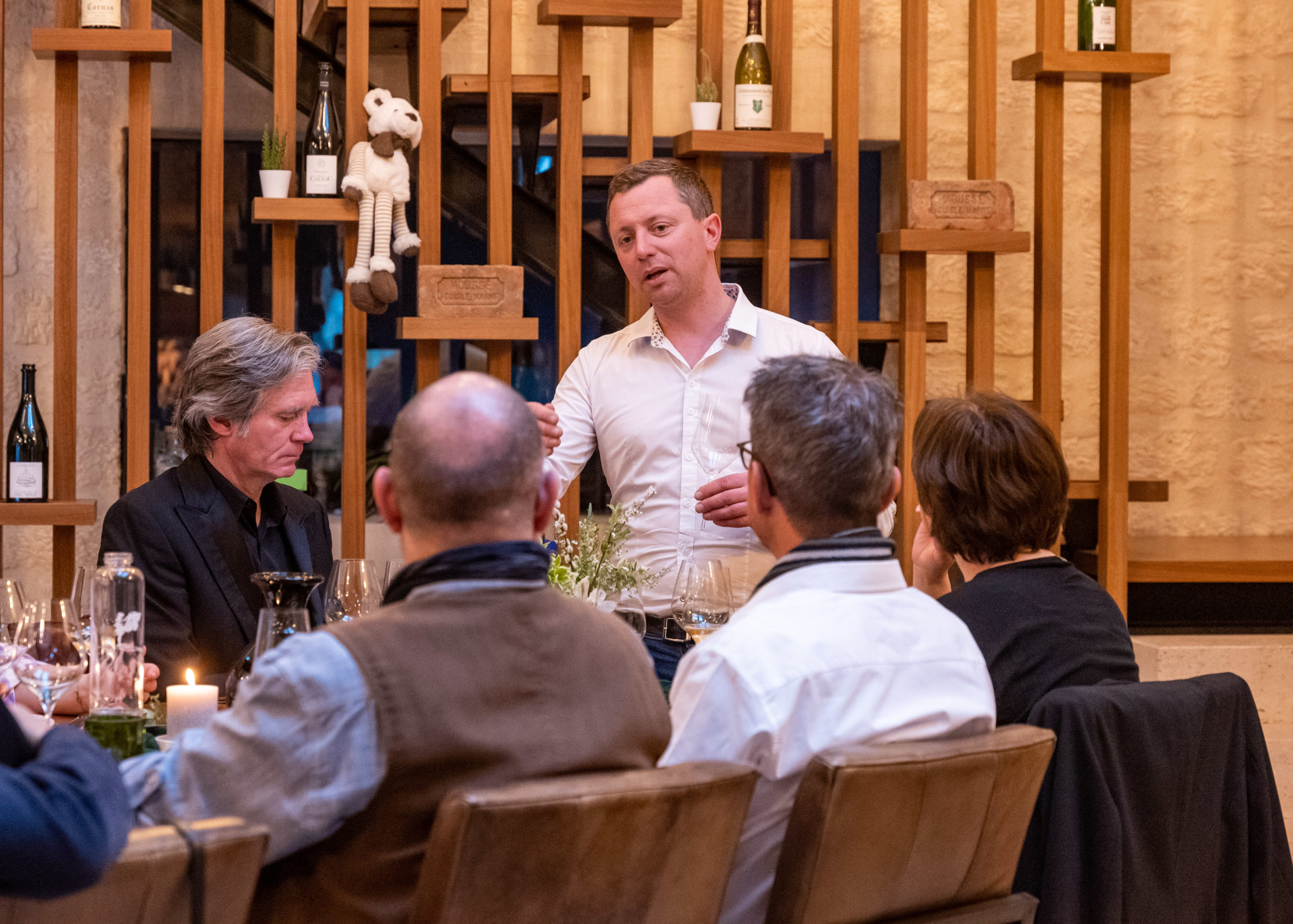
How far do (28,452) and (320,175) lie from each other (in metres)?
1.16

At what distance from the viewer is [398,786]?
3.79 feet

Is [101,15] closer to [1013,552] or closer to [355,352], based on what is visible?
[355,352]

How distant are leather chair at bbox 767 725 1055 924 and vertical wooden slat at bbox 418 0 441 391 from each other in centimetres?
239

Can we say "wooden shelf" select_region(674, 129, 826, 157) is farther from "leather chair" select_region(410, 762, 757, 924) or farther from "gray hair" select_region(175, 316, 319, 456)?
"leather chair" select_region(410, 762, 757, 924)

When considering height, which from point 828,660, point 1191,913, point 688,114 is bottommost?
point 1191,913

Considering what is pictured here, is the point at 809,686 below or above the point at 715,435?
below

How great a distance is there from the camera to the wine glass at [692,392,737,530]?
288 cm

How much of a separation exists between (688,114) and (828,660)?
3313 millimetres

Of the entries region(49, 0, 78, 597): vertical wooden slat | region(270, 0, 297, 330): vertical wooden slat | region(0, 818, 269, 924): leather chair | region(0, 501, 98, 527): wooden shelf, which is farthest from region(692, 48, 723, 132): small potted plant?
region(0, 818, 269, 924): leather chair

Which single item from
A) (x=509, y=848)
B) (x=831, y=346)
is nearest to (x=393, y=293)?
(x=831, y=346)

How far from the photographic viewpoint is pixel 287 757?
113 cm

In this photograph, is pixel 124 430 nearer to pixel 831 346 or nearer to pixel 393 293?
pixel 393 293

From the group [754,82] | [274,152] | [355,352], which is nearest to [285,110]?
[274,152]

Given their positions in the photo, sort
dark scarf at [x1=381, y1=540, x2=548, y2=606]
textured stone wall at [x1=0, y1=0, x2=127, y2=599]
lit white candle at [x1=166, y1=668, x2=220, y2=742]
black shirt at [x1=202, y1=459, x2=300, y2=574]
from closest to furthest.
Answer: dark scarf at [x1=381, y1=540, x2=548, y2=606] < lit white candle at [x1=166, y1=668, x2=220, y2=742] < black shirt at [x1=202, y1=459, x2=300, y2=574] < textured stone wall at [x1=0, y1=0, x2=127, y2=599]
